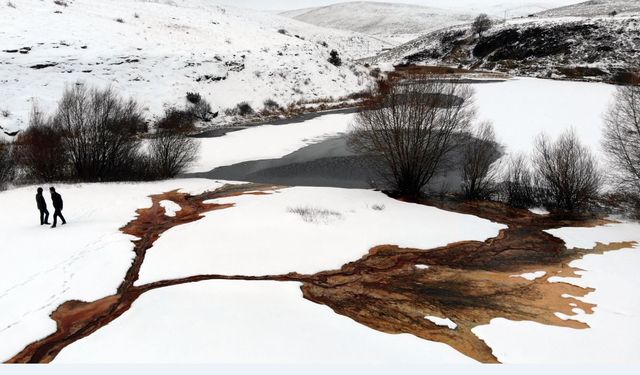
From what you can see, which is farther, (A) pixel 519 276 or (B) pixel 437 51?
(B) pixel 437 51

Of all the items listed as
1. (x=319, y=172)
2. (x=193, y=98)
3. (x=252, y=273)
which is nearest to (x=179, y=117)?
(x=193, y=98)

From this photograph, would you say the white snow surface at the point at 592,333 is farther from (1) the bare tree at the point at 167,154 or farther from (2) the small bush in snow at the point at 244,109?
(2) the small bush in snow at the point at 244,109

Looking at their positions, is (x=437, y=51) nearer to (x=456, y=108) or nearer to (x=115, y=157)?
(x=456, y=108)

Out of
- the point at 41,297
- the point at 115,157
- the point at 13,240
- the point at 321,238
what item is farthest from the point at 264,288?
the point at 115,157

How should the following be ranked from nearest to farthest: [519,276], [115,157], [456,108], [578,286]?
1. [578,286]
2. [519,276]
3. [456,108]
4. [115,157]

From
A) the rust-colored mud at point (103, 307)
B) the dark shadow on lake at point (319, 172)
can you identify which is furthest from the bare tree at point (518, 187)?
the rust-colored mud at point (103, 307)

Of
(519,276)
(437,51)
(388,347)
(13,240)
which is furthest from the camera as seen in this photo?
(437,51)

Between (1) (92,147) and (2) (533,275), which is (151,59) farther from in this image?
(2) (533,275)
